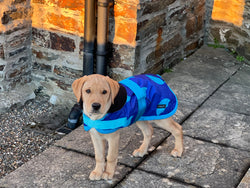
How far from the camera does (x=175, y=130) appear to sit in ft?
13.2

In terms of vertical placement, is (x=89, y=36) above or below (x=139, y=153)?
above

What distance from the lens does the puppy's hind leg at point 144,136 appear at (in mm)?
4086

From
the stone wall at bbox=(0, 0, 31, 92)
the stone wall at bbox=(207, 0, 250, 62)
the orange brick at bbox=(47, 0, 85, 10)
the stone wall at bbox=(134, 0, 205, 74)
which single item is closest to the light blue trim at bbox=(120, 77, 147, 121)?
the stone wall at bbox=(134, 0, 205, 74)

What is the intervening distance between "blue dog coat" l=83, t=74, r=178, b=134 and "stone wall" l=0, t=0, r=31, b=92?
206 cm

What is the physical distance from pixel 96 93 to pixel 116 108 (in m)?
0.25

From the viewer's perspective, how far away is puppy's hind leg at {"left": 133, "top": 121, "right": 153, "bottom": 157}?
4086mm

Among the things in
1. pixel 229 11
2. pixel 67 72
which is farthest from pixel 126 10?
pixel 229 11

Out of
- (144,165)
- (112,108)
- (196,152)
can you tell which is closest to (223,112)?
(196,152)

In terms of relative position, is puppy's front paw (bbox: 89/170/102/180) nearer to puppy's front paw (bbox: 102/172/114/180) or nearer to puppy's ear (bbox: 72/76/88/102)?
puppy's front paw (bbox: 102/172/114/180)

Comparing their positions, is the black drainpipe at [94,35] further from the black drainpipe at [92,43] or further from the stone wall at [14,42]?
the stone wall at [14,42]

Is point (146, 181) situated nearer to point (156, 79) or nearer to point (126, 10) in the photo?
point (156, 79)

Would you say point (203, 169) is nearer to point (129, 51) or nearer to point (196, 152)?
point (196, 152)

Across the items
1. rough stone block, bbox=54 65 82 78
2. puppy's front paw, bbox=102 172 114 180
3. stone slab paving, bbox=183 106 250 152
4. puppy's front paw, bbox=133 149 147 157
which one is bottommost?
stone slab paving, bbox=183 106 250 152

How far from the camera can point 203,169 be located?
3.95 meters
